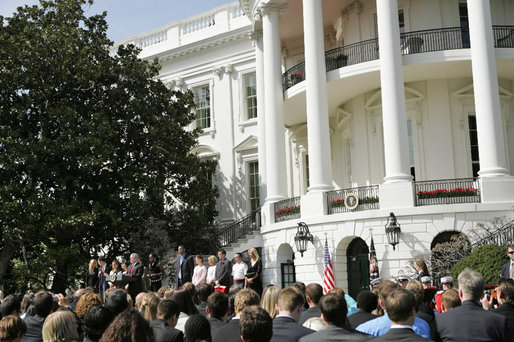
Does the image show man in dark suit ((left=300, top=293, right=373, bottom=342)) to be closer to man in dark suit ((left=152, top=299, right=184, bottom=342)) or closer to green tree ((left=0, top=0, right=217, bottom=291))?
man in dark suit ((left=152, top=299, right=184, bottom=342))

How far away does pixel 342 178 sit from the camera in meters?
29.3

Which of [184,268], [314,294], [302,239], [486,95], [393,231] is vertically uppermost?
[486,95]

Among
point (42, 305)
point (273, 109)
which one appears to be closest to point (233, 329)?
point (42, 305)

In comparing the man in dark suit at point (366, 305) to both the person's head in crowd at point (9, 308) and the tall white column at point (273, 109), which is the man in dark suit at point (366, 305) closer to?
the person's head in crowd at point (9, 308)

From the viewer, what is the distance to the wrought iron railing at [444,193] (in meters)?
22.1

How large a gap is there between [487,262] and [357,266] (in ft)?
22.4

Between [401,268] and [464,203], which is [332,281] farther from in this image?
[464,203]

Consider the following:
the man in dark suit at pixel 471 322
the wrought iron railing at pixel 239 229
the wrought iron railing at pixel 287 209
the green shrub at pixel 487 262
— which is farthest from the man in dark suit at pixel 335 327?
the wrought iron railing at pixel 239 229

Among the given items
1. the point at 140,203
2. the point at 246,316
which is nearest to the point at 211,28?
the point at 140,203

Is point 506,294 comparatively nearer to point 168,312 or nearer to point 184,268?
point 168,312

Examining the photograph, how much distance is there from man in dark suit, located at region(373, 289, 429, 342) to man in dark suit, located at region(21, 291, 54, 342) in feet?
14.6

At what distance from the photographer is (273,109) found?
2731cm

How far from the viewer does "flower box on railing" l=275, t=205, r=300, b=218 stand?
25.5 metres

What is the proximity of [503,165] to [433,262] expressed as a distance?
4.31 meters
